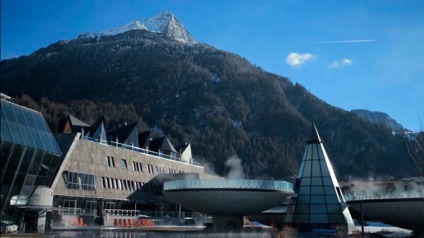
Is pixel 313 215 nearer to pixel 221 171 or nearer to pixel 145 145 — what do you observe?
pixel 145 145

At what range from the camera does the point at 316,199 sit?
43.4 m

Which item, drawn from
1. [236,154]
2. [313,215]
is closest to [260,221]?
[313,215]

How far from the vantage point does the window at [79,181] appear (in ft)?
146

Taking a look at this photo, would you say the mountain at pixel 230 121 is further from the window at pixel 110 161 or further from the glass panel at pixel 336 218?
the glass panel at pixel 336 218

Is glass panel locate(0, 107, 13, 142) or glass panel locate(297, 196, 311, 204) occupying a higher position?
glass panel locate(0, 107, 13, 142)

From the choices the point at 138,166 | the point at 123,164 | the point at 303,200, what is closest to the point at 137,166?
the point at 138,166

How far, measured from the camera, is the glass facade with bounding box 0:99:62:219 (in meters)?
25.7

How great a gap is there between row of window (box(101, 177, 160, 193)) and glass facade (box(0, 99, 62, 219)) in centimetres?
1960

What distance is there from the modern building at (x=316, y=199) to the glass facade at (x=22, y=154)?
2447 centimetres

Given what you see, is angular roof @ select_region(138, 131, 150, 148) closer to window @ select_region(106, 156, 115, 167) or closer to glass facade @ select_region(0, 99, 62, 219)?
window @ select_region(106, 156, 115, 167)

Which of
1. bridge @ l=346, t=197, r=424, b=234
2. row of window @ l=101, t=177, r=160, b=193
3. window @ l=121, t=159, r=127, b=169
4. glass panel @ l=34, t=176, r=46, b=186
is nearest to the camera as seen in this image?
glass panel @ l=34, t=176, r=46, b=186

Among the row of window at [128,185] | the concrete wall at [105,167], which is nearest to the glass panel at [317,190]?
the concrete wall at [105,167]

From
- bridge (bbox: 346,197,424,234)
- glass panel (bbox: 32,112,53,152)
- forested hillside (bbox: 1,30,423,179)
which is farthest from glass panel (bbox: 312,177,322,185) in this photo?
forested hillside (bbox: 1,30,423,179)

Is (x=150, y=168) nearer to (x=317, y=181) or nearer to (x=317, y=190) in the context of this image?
(x=317, y=181)
